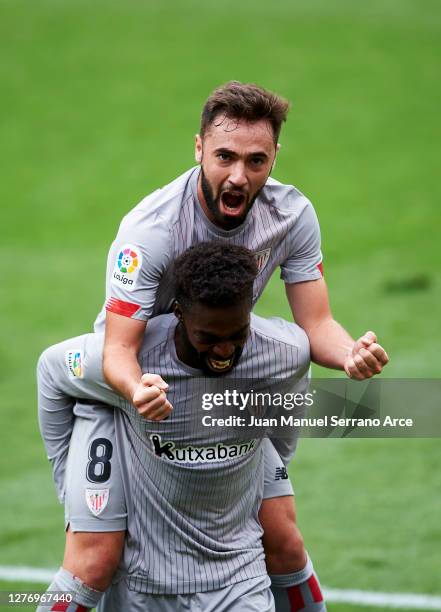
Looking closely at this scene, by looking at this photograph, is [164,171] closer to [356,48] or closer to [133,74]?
[133,74]

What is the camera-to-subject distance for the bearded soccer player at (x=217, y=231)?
4906mm

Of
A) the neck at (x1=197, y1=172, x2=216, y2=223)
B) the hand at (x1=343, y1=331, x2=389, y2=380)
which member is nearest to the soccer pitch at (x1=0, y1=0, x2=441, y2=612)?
the hand at (x1=343, y1=331, x2=389, y2=380)

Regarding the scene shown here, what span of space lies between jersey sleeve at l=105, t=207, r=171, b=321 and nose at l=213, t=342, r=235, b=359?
36 cm

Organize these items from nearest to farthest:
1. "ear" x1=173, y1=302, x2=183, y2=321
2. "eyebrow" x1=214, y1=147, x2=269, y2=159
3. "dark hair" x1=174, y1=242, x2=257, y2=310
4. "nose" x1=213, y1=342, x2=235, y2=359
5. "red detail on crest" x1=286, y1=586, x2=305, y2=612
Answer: "dark hair" x1=174, y1=242, x2=257, y2=310 < "nose" x1=213, y1=342, x2=235, y2=359 < "ear" x1=173, y1=302, x2=183, y2=321 < "eyebrow" x1=214, y1=147, x2=269, y2=159 < "red detail on crest" x1=286, y1=586, x2=305, y2=612

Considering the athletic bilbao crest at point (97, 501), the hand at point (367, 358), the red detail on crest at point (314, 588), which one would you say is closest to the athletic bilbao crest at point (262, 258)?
the hand at point (367, 358)

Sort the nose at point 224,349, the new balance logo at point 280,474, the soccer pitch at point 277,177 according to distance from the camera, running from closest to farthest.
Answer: the nose at point 224,349
the new balance logo at point 280,474
the soccer pitch at point 277,177

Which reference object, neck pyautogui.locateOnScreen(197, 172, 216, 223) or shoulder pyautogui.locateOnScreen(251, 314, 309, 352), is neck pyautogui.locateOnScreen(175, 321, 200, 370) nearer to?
shoulder pyautogui.locateOnScreen(251, 314, 309, 352)

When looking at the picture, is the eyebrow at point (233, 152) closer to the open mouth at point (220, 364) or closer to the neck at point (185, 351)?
the neck at point (185, 351)

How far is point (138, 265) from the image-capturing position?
196 inches

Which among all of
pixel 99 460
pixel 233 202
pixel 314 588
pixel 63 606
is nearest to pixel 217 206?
pixel 233 202

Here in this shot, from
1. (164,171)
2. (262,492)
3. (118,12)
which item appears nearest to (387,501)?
(262,492)

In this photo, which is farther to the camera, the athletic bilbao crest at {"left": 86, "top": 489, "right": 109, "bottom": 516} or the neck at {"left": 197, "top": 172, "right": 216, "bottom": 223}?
the neck at {"left": 197, "top": 172, "right": 216, "bottom": 223}

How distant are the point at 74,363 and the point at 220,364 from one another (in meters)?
0.64

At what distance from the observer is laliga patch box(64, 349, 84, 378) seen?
509 centimetres
